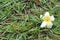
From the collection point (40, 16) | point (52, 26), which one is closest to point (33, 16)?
point (40, 16)

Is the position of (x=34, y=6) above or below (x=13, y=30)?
above

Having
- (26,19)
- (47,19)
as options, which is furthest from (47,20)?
(26,19)

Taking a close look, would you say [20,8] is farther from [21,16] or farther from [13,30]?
[13,30]

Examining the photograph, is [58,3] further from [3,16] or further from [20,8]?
[3,16]

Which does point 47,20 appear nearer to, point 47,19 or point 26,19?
point 47,19

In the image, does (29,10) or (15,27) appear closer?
(15,27)

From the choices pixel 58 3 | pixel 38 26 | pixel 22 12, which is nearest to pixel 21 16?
pixel 22 12
